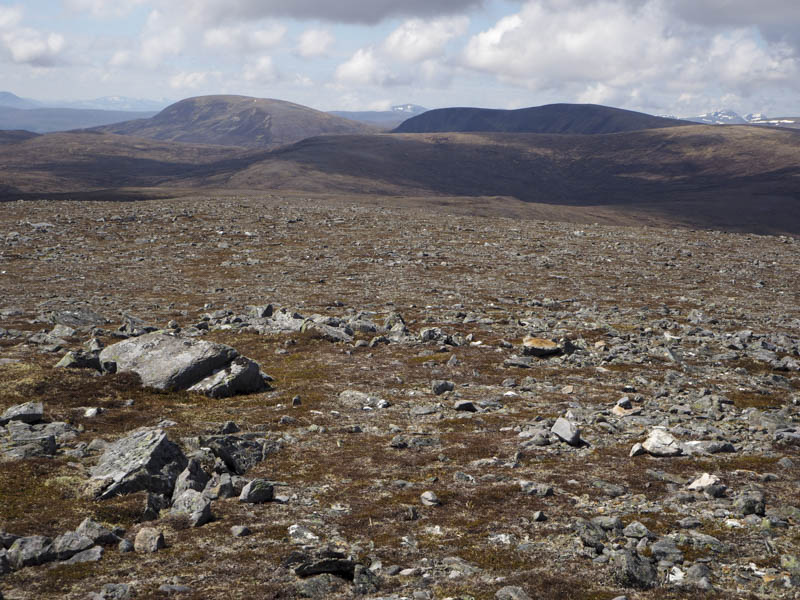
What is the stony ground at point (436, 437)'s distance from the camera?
1002 cm

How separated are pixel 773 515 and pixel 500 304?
92.7ft

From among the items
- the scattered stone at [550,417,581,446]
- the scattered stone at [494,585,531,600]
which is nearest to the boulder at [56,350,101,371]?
the scattered stone at [550,417,581,446]

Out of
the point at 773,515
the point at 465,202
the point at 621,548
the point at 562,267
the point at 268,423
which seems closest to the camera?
the point at 621,548

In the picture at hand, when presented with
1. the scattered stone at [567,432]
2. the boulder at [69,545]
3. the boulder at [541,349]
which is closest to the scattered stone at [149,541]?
the boulder at [69,545]

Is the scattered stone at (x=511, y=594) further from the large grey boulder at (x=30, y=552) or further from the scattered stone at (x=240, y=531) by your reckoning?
the large grey boulder at (x=30, y=552)

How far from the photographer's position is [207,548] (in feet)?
35.4

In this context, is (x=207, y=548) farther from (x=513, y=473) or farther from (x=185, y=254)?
(x=185, y=254)

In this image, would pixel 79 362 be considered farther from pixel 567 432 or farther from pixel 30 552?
pixel 567 432

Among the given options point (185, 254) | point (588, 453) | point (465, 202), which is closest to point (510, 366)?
point (588, 453)

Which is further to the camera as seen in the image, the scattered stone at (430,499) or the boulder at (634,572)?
the scattered stone at (430,499)

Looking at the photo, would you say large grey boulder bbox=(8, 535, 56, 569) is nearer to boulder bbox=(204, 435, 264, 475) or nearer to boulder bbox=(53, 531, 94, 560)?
boulder bbox=(53, 531, 94, 560)

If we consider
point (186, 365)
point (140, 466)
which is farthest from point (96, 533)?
point (186, 365)

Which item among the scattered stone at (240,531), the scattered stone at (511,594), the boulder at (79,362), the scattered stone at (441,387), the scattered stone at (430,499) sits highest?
the scattered stone at (511,594)

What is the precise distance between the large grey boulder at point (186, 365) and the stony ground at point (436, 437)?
2.77ft
